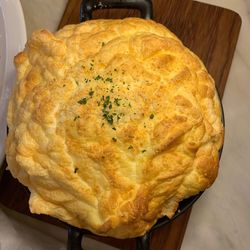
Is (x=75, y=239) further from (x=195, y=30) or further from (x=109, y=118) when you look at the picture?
(x=195, y=30)

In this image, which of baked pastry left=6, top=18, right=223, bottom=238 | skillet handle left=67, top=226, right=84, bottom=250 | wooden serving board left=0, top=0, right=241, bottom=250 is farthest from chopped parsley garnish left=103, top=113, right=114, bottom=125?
wooden serving board left=0, top=0, right=241, bottom=250

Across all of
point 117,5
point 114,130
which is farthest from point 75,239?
point 117,5

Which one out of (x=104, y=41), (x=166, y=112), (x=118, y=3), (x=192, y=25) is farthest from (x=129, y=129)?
(x=192, y=25)

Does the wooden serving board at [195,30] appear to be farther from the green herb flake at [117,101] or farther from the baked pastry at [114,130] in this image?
the green herb flake at [117,101]

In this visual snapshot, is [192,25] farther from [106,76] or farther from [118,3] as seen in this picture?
[106,76]

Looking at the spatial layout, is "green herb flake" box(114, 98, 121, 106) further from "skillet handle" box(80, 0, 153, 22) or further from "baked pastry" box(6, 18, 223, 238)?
"skillet handle" box(80, 0, 153, 22)
